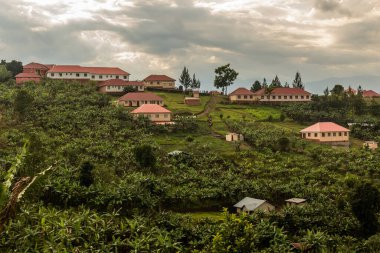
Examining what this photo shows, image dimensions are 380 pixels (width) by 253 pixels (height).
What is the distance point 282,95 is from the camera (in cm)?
8850

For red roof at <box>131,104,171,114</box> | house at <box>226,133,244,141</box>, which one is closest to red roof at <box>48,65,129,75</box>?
red roof at <box>131,104,171,114</box>

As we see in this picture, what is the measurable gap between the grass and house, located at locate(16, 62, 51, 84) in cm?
2389

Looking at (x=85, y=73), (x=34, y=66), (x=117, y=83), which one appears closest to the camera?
(x=117, y=83)

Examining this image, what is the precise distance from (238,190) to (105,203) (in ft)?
42.6

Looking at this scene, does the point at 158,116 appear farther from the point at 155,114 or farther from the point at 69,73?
the point at 69,73

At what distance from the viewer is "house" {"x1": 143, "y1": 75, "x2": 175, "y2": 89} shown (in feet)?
306

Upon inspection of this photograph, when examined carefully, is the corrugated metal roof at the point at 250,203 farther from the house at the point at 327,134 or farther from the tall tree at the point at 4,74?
the tall tree at the point at 4,74

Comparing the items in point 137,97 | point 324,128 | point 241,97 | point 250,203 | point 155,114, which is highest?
point 241,97

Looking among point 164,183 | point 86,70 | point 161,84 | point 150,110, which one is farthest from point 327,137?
point 86,70

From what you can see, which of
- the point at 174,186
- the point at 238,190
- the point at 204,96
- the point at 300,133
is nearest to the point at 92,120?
the point at 174,186

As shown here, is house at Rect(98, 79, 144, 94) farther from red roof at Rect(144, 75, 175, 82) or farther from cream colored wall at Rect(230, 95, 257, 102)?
cream colored wall at Rect(230, 95, 257, 102)

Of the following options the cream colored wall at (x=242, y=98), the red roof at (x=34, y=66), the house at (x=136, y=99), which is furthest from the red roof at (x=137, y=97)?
the red roof at (x=34, y=66)

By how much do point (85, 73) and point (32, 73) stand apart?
391 inches

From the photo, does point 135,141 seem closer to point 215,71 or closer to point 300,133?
point 300,133
